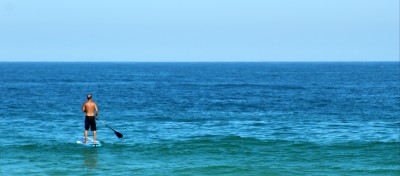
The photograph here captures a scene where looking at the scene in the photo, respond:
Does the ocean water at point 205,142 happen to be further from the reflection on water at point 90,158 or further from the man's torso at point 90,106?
the man's torso at point 90,106

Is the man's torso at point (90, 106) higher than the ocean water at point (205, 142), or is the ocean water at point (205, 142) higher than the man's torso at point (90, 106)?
the man's torso at point (90, 106)

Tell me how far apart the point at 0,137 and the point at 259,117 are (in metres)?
19.2

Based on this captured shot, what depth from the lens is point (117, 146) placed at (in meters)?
27.2

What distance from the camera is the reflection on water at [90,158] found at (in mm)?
22422

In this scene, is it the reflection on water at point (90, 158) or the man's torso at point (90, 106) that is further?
the man's torso at point (90, 106)

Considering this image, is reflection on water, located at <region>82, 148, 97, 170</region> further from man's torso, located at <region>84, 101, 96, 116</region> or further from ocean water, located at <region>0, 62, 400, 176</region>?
man's torso, located at <region>84, 101, 96, 116</region>

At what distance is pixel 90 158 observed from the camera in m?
24.0

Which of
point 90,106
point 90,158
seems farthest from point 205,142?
point 90,158

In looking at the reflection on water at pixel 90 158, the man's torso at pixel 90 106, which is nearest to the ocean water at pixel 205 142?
the reflection on water at pixel 90 158

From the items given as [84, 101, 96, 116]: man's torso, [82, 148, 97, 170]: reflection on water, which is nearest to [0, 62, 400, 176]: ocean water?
[82, 148, 97, 170]: reflection on water

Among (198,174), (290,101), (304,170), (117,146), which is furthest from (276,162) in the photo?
(290,101)

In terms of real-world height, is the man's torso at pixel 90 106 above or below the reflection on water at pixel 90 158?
above

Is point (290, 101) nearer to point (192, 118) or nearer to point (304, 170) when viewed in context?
point (192, 118)

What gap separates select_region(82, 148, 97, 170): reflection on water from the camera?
2242cm
